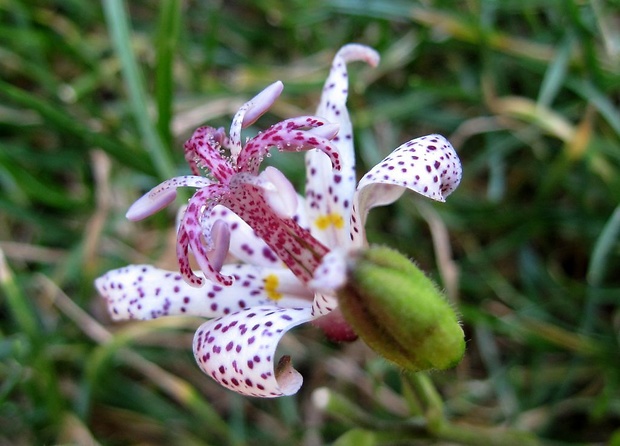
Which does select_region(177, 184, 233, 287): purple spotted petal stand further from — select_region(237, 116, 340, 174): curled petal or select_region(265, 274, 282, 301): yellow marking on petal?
select_region(265, 274, 282, 301): yellow marking on petal

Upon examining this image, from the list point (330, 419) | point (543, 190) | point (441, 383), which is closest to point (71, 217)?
point (330, 419)

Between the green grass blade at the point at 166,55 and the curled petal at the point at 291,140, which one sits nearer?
the curled petal at the point at 291,140

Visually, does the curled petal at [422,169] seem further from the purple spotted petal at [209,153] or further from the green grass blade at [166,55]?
the green grass blade at [166,55]

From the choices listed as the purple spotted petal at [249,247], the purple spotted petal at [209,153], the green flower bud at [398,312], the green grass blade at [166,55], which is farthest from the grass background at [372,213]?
the green flower bud at [398,312]

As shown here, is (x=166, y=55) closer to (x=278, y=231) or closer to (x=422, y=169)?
(x=278, y=231)

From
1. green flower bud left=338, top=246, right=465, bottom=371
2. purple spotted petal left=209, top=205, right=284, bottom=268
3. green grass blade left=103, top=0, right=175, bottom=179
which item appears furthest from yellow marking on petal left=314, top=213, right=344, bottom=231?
green grass blade left=103, top=0, right=175, bottom=179

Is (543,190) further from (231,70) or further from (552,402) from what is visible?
(231,70)

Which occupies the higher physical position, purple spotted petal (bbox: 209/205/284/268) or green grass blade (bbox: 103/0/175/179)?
green grass blade (bbox: 103/0/175/179)
